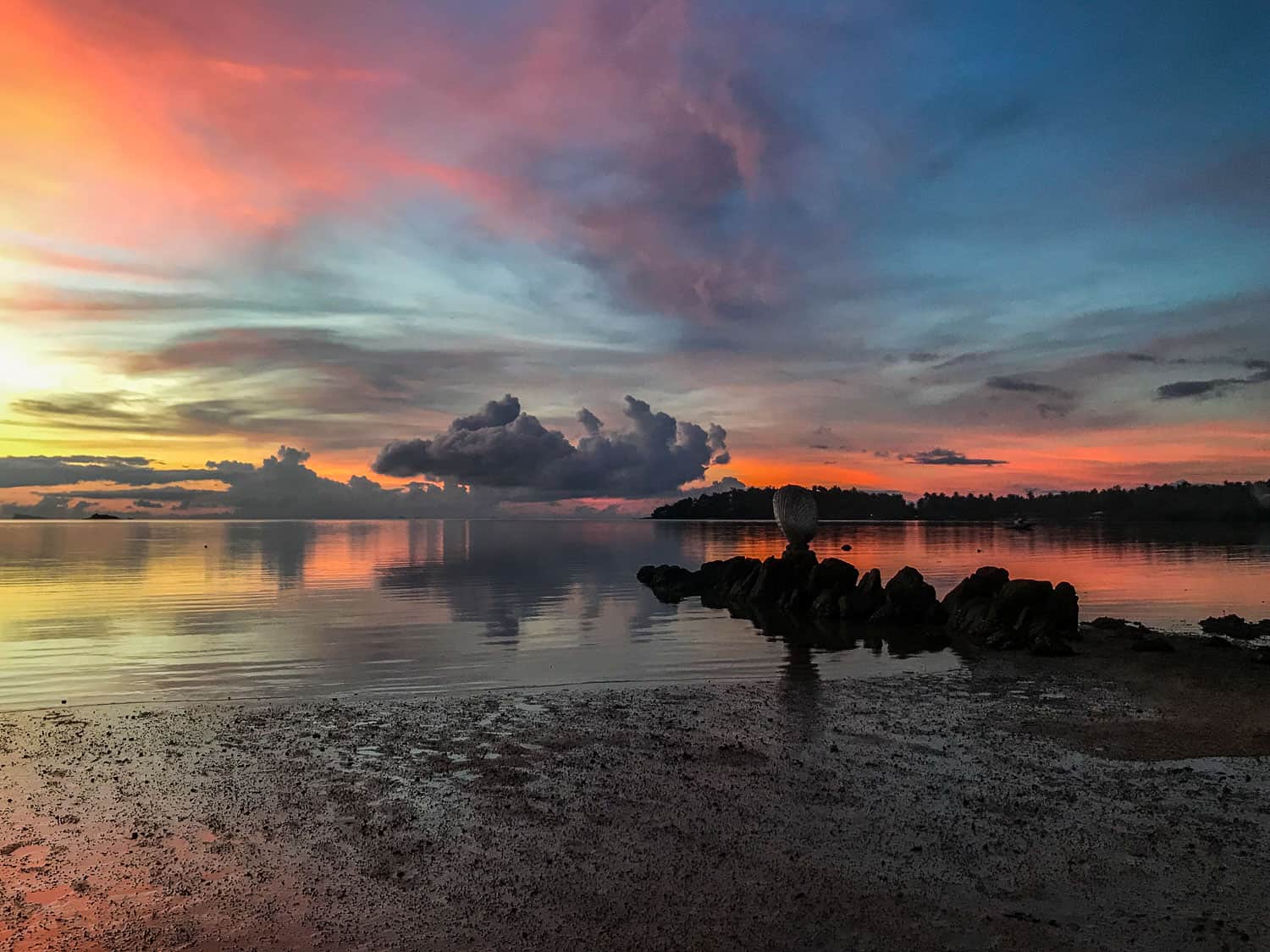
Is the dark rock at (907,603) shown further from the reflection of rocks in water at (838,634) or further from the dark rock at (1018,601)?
the dark rock at (1018,601)

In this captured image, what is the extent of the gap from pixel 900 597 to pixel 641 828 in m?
25.8

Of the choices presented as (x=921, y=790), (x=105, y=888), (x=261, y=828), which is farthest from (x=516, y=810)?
(x=921, y=790)

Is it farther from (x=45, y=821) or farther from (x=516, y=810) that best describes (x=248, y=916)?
(x=45, y=821)

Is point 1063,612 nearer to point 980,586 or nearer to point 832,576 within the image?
point 980,586

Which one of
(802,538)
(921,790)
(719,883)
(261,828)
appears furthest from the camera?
(802,538)

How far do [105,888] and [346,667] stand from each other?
47.9 feet

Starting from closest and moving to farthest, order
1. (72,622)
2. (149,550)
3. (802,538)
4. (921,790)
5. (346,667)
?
(921,790) → (346,667) → (72,622) → (802,538) → (149,550)

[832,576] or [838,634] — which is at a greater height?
[832,576]

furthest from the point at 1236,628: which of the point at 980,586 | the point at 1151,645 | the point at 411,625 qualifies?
the point at 411,625

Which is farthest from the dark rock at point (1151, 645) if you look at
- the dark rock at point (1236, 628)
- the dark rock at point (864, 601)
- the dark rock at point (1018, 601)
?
the dark rock at point (864, 601)

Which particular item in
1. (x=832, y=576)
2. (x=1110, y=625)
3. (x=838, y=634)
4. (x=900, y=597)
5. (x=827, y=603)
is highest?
(x=832, y=576)

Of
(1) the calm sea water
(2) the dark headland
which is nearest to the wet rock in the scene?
(1) the calm sea water

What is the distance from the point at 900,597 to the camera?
108ft

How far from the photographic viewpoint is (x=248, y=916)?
24.6 feet
